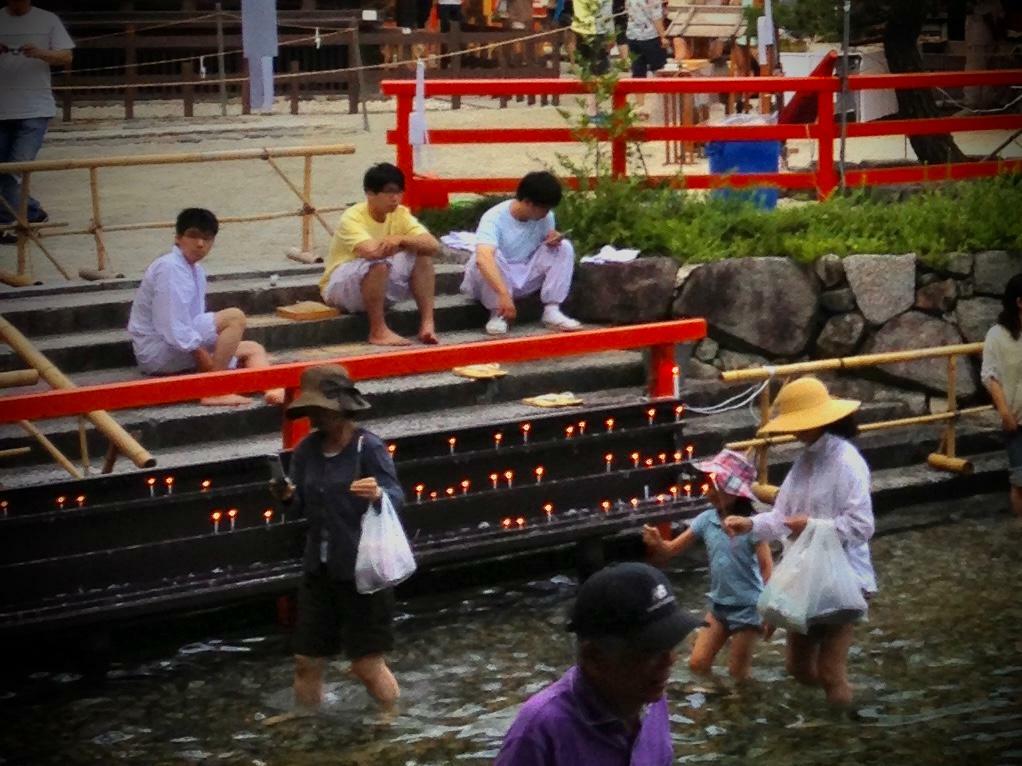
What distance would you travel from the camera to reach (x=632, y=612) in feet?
13.1

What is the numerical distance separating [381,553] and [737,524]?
146cm

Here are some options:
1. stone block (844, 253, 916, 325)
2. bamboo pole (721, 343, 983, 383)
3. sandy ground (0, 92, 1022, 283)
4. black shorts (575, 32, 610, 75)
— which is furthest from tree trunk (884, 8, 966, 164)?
bamboo pole (721, 343, 983, 383)

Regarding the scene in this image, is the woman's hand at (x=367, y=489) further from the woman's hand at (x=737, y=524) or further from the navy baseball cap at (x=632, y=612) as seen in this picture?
the navy baseball cap at (x=632, y=612)

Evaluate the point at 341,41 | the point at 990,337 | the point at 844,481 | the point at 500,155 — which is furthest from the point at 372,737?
the point at 341,41

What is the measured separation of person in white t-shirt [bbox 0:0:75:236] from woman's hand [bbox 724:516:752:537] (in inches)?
300

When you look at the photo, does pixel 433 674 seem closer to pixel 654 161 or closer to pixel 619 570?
pixel 619 570

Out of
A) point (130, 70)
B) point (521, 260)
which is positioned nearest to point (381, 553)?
point (521, 260)

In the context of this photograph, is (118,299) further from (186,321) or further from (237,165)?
(237,165)

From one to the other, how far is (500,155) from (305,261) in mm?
6294

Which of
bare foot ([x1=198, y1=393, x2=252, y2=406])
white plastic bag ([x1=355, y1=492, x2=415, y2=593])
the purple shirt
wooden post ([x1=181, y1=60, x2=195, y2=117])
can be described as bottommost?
white plastic bag ([x1=355, y1=492, x2=415, y2=593])

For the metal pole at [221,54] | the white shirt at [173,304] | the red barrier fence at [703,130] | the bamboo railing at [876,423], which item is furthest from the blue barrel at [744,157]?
the metal pole at [221,54]

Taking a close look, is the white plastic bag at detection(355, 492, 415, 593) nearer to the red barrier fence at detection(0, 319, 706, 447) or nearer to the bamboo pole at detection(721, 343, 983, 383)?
the red barrier fence at detection(0, 319, 706, 447)

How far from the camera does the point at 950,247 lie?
13.4 m

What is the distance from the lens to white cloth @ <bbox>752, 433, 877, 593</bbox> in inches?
294
